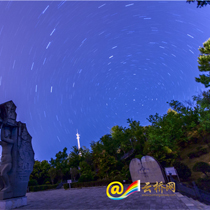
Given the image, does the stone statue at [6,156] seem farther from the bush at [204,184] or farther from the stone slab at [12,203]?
the bush at [204,184]

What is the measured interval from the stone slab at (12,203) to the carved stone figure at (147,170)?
46.2 feet

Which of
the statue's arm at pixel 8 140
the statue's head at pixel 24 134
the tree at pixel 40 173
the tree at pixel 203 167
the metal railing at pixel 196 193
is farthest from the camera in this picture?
the tree at pixel 40 173

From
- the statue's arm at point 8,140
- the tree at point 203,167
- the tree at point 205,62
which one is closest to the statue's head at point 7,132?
the statue's arm at point 8,140

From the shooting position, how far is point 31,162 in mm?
12172

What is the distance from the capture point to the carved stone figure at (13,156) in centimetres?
959

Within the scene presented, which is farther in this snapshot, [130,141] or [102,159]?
[130,141]

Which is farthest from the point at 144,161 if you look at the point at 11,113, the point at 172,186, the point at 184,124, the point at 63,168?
the point at 63,168

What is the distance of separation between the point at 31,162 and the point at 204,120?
3213cm

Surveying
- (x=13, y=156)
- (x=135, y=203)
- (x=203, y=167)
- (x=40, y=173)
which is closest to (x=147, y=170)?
(x=203, y=167)

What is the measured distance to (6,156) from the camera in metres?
10.1

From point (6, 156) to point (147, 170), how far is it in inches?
643

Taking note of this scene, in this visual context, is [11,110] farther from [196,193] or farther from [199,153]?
[199,153]

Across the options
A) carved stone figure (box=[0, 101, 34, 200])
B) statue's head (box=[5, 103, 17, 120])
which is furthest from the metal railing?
statue's head (box=[5, 103, 17, 120])

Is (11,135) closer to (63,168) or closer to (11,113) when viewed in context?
(11,113)
